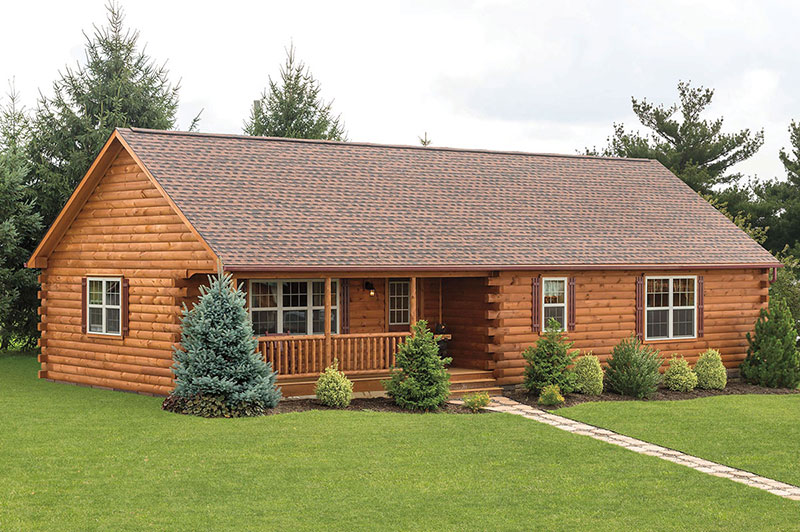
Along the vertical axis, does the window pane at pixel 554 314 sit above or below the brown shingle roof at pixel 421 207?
below

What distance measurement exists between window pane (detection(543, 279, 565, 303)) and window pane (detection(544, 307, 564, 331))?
175 mm

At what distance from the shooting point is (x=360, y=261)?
18.5 metres

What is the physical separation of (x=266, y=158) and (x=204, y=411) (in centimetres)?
704

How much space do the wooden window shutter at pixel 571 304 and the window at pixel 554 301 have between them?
0.22ft

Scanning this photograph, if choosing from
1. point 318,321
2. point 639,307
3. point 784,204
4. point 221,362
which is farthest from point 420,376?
point 784,204

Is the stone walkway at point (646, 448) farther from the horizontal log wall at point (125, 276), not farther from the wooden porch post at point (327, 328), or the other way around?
the horizontal log wall at point (125, 276)

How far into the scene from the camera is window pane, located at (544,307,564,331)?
20.7 meters

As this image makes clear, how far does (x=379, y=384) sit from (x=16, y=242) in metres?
12.3

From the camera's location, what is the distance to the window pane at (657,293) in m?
22.0

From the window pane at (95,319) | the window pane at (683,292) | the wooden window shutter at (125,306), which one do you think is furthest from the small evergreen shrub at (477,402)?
the window pane at (95,319)

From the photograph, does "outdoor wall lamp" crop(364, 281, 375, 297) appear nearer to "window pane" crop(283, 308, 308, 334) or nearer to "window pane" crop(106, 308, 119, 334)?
"window pane" crop(283, 308, 308, 334)

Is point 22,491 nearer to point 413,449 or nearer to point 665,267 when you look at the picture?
point 413,449

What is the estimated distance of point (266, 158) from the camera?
21.4m

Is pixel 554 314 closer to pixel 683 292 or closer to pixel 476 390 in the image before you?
pixel 476 390
